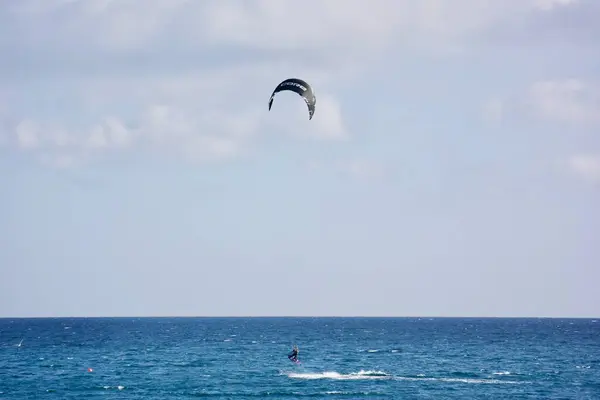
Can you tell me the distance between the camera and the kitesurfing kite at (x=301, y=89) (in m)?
51.8

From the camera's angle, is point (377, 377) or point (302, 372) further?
point (302, 372)

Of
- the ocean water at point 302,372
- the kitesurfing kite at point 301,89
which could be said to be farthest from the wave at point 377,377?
the kitesurfing kite at point 301,89

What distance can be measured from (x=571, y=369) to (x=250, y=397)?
4876 cm

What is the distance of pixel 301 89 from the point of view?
174 feet

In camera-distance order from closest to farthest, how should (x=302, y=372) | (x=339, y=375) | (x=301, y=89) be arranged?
→ 1. (x=301, y=89)
2. (x=339, y=375)
3. (x=302, y=372)

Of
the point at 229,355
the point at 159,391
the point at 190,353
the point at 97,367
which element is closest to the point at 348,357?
the point at 229,355

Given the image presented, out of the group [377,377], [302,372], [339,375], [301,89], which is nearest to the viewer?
[301,89]

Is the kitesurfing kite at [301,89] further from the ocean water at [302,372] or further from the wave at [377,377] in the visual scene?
the wave at [377,377]

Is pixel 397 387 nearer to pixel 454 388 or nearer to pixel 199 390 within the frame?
pixel 454 388

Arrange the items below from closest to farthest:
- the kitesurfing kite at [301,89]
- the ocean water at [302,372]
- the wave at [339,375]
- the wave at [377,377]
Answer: the kitesurfing kite at [301,89] → the ocean water at [302,372] → the wave at [377,377] → the wave at [339,375]

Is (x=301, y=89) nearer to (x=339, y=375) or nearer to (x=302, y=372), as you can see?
(x=339, y=375)

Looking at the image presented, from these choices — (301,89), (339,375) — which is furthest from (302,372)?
(301,89)

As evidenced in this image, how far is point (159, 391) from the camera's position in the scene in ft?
270

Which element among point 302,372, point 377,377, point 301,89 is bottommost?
point 377,377
